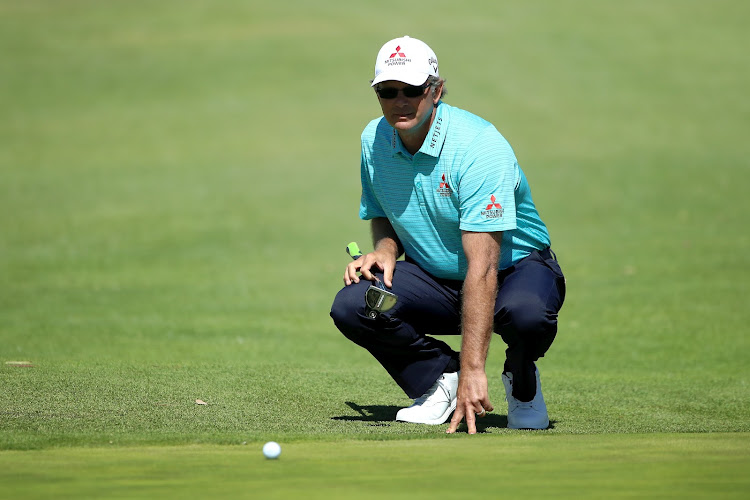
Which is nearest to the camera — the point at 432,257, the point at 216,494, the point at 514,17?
the point at 216,494

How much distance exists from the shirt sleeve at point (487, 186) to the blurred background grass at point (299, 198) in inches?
41.7

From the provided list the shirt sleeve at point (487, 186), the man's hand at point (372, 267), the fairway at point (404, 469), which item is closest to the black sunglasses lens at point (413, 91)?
the shirt sleeve at point (487, 186)

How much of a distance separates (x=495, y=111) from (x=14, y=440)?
18.3m

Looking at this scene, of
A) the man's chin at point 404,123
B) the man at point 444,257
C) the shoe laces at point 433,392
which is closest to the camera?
the man at point 444,257

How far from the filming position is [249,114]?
2184 centimetres

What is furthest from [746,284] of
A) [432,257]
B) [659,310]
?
[432,257]

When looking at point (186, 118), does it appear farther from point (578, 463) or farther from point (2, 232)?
point (578, 463)

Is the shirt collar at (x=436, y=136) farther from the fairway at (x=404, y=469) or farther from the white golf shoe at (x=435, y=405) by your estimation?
the fairway at (x=404, y=469)

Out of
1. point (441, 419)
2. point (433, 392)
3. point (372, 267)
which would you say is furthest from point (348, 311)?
point (441, 419)

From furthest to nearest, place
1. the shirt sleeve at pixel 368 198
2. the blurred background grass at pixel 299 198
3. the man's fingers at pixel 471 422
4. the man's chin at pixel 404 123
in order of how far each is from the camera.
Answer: the blurred background grass at pixel 299 198 < the shirt sleeve at pixel 368 198 < the man's chin at pixel 404 123 < the man's fingers at pixel 471 422

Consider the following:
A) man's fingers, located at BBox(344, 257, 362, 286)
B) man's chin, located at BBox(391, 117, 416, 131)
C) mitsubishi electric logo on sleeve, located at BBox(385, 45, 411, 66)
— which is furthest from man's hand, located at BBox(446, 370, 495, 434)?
mitsubishi electric logo on sleeve, located at BBox(385, 45, 411, 66)

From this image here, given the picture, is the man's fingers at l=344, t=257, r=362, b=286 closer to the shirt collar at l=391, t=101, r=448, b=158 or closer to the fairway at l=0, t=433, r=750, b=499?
the shirt collar at l=391, t=101, r=448, b=158

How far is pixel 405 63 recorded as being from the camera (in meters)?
5.02

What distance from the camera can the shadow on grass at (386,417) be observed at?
5.21 m
